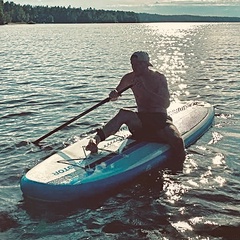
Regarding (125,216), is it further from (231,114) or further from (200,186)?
(231,114)

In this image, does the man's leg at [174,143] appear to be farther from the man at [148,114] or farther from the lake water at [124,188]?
the lake water at [124,188]

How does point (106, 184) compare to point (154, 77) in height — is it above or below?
below

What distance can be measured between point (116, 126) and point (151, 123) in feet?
2.43

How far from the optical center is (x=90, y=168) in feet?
25.8

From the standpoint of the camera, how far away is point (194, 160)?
945cm

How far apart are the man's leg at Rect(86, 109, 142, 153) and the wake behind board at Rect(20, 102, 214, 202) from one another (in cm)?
19

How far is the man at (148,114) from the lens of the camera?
877 centimetres

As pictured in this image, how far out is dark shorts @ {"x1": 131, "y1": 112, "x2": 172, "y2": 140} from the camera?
29.4 ft

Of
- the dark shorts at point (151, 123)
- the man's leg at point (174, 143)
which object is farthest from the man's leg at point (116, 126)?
the man's leg at point (174, 143)

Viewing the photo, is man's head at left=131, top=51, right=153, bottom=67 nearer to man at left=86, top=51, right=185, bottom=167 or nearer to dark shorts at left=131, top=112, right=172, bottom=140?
man at left=86, top=51, right=185, bottom=167

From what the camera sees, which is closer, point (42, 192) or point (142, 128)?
point (42, 192)

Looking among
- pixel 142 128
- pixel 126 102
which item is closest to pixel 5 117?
pixel 126 102

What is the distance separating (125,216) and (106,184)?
2.89ft

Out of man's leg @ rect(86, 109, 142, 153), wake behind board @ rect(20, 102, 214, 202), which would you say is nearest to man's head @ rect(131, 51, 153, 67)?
man's leg @ rect(86, 109, 142, 153)
